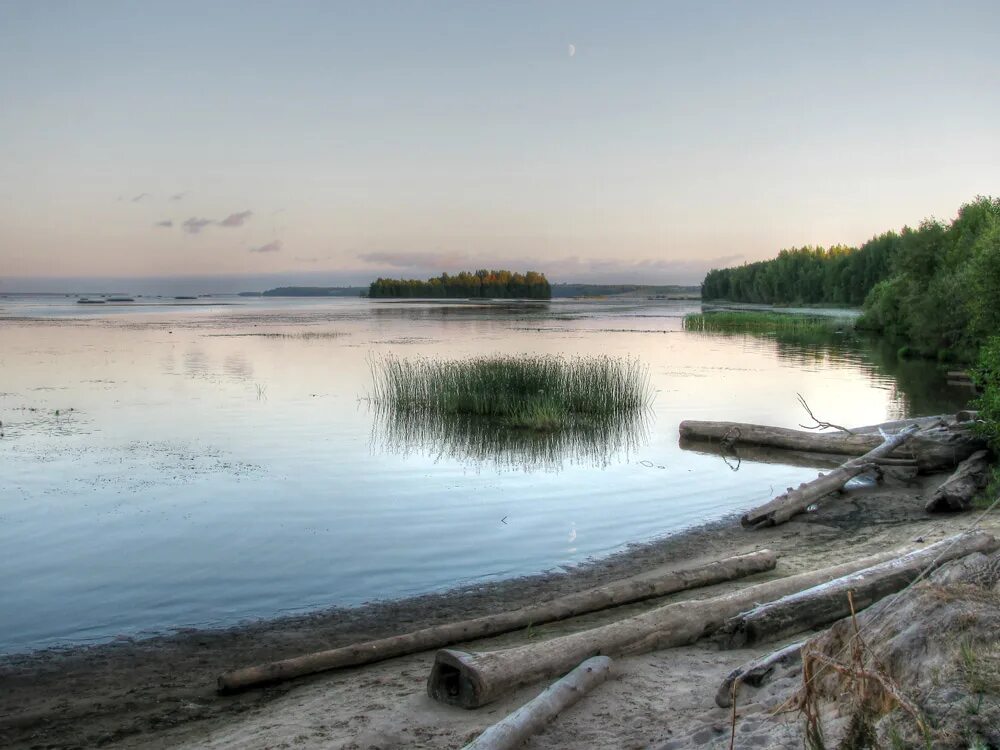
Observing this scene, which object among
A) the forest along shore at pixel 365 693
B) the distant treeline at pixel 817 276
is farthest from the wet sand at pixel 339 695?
the distant treeline at pixel 817 276

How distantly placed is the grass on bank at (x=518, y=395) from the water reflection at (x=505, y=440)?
34cm

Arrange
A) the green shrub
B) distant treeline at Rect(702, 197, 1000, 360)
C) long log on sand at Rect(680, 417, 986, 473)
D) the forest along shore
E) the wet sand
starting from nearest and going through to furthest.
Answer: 1. the forest along shore
2. the wet sand
3. the green shrub
4. long log on sand at Rect(680, 417, 986, 473)
5. distant treeline at Rect(702, 197, 1000, 360)

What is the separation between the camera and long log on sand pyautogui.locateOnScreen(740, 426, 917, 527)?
485 inches

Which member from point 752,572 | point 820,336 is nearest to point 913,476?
point 752,572

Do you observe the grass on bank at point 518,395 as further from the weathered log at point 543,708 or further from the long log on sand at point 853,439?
the weathered log at point 543,708

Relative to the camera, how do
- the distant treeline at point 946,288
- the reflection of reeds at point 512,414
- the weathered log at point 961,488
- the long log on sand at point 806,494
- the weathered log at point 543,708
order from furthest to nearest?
the distant treeline at point 946,288 → the reflection of reeds at point 512,414 → the long log on sand at point 806,494 → the weathered log at point 961,488 → the weathered log at point 543,708

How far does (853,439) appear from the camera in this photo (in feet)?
57.4

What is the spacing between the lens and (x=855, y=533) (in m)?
11.6

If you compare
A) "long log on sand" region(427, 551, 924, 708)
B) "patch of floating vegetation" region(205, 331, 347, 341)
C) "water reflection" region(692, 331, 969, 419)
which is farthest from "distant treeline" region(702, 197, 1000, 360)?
"patch of floating vegetation" region(205, 331, 347, 341)

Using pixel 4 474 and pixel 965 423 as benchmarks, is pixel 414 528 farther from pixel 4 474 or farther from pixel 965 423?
pixel 965 423

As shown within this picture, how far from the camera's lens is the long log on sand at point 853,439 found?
1479 cm

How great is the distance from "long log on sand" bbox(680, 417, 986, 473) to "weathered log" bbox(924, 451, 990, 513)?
3.16ft

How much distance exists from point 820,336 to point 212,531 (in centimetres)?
5890

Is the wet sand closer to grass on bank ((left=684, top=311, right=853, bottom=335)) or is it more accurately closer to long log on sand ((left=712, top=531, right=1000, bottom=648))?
long log on sand ((left=712, top=531, right=1000, bottom=648))
